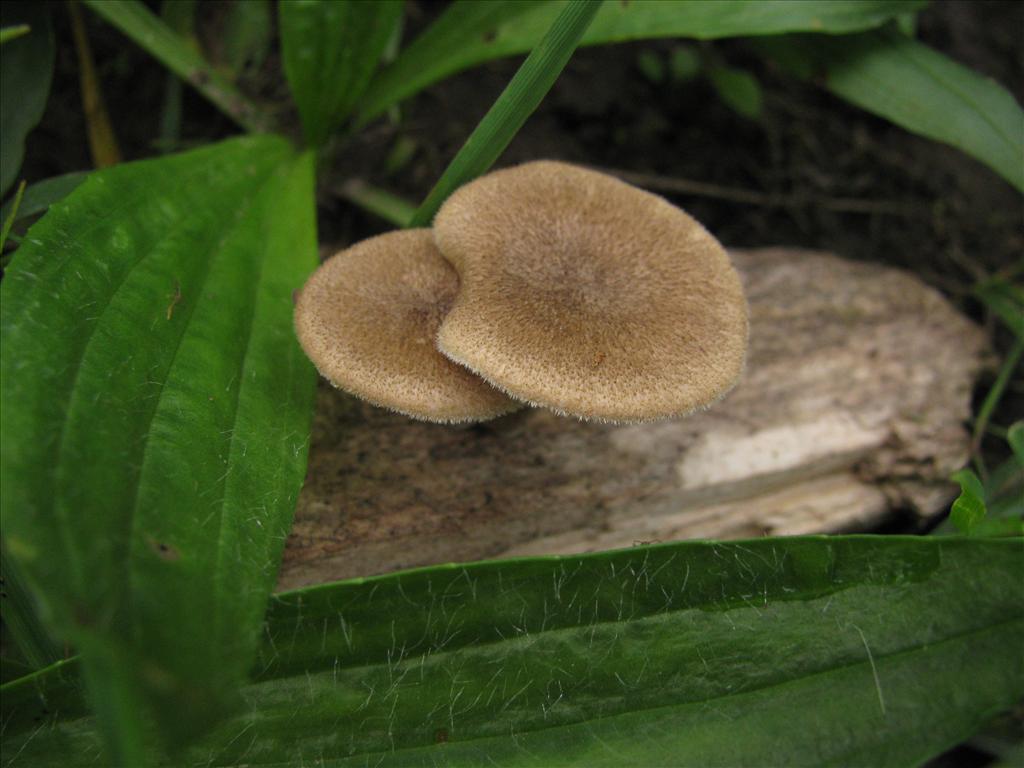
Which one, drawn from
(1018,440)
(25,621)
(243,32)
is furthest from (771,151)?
(25,621)

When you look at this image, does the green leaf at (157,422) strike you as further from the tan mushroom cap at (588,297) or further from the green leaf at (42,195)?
the tan mushroom cap at (588,297)

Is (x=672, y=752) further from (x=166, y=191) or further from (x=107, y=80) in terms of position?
(x=107, y=80)

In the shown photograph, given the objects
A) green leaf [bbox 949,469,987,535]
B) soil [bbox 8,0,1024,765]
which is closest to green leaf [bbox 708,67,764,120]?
soil [bbox 8,0,1024,765]

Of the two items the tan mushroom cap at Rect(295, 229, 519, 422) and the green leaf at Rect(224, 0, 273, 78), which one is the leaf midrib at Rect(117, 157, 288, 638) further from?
the green leaf at Rect(224, 0, 273, 78)

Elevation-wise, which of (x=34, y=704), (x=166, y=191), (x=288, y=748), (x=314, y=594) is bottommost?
(x=288, y=748)

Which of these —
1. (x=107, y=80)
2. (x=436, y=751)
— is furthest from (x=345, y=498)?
(x=107, y=80)

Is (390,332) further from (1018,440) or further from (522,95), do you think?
(1018,440)

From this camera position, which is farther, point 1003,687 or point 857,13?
point 857,13
